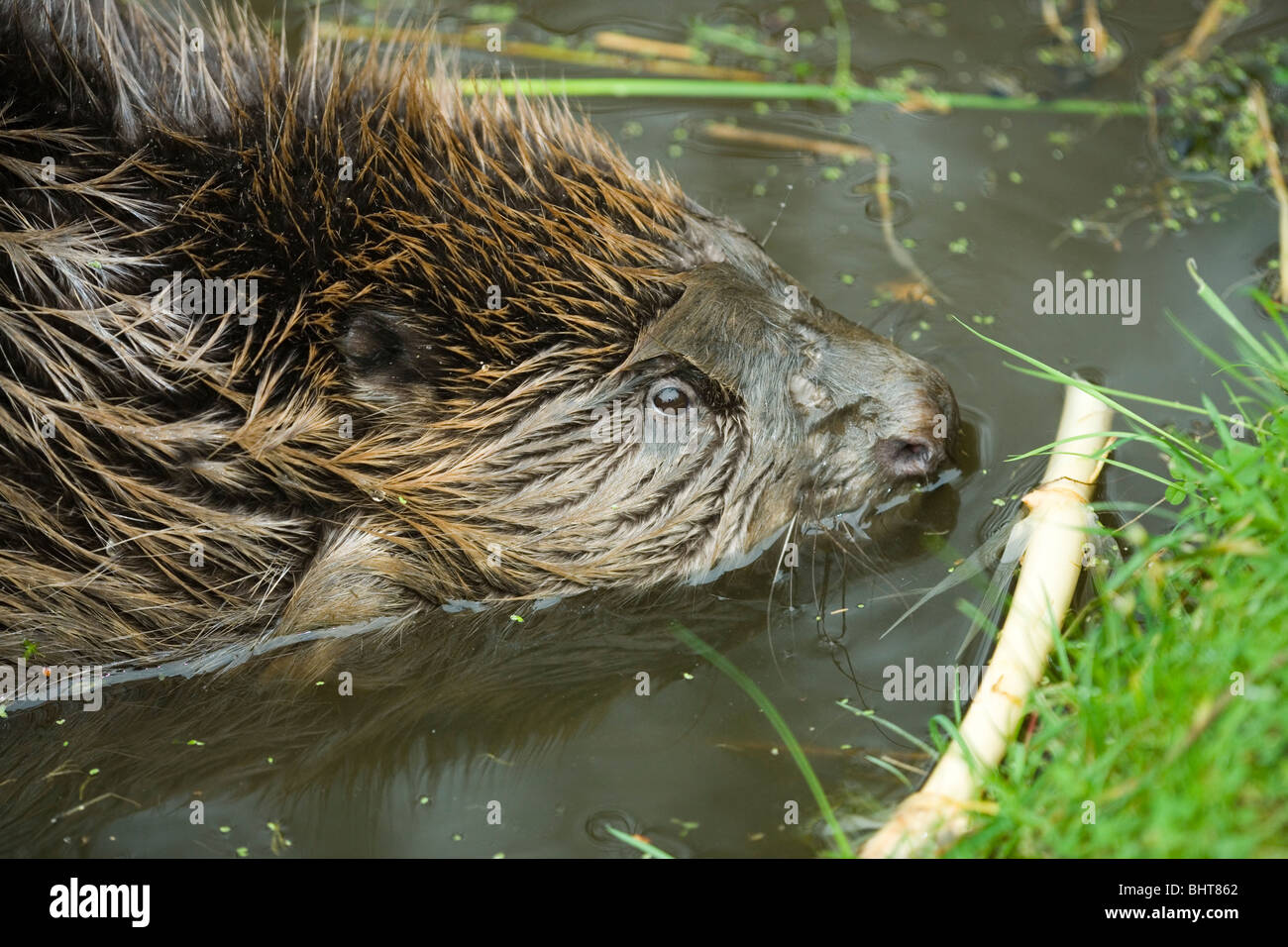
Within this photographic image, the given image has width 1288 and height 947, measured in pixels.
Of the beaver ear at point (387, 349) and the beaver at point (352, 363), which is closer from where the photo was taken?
the beaver at point (352, 363)

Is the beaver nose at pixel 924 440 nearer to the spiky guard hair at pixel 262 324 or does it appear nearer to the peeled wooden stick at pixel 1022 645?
the peeled wooden stick at pixel 1022 645

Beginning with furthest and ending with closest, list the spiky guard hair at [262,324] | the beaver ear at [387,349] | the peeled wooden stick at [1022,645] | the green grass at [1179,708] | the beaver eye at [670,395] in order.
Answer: the beaver eye at [670,395] < the beaver ear at [387,349] < the spiky guard hair at [262,324] < the peeled wooden stick at [1022,645] < the green grass at [1179,708]

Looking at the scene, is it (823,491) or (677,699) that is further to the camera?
(823,491)

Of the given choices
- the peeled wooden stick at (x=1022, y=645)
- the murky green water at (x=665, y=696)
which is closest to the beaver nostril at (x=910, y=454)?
the murky green water at (x=665, y=696)

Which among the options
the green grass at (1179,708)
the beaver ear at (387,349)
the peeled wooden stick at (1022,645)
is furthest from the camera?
the beaver ear at (387,349)

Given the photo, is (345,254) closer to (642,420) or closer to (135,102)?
(135,102)
